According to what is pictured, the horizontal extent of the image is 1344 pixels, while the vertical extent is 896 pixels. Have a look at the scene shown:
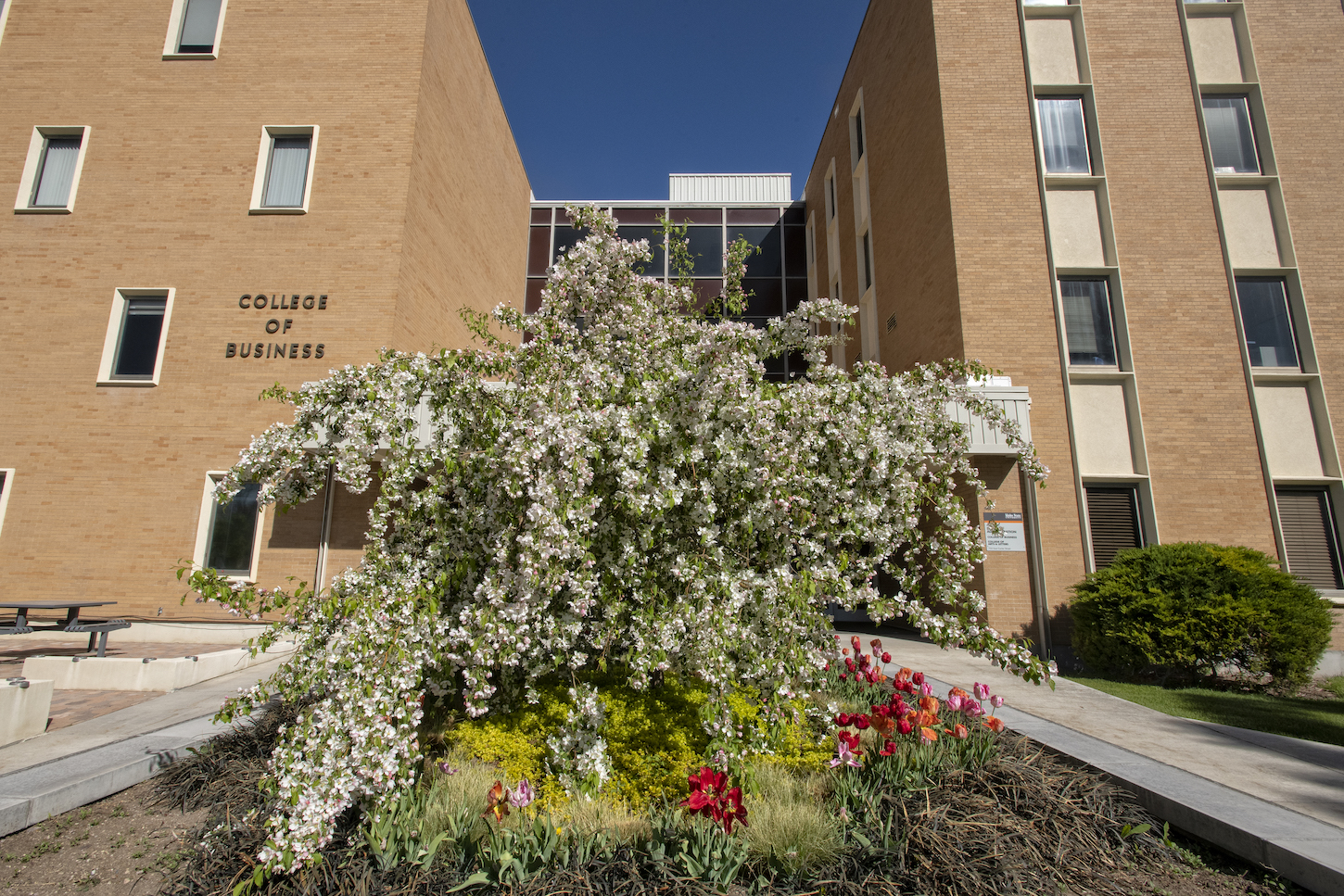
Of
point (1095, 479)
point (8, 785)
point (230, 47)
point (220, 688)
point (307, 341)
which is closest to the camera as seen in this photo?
point (8, 785)

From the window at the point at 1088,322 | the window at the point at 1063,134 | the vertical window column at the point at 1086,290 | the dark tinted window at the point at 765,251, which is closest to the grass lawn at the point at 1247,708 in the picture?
the vertical window column at the point at 1086,290

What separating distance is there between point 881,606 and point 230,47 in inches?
654

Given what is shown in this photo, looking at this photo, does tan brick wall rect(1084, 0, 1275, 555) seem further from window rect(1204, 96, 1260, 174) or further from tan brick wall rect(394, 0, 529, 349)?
tan brick wall rect(394, 0, 529, 349)

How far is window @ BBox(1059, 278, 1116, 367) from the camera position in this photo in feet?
35.5

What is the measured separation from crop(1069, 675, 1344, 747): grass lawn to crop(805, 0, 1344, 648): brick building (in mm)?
2461

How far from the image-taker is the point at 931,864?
9.89 ft

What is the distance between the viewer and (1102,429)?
34.5ft

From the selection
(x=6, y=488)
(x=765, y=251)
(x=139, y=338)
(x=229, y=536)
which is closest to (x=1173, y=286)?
(x=765, y=251)

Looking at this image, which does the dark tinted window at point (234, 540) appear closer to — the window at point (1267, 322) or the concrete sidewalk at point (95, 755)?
the concrete sidewalk at point (95, 755)

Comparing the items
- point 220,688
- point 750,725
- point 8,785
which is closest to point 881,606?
point 750,725

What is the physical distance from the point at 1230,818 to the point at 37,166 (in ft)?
64.3

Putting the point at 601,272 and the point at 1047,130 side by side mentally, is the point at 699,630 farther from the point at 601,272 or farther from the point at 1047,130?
the point at 1047,130

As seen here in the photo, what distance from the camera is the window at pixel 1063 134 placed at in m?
11.5

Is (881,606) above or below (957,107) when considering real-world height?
below
